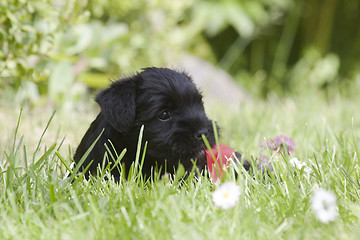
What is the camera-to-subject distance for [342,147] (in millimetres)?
2426

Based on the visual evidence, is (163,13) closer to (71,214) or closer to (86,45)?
(86,45)

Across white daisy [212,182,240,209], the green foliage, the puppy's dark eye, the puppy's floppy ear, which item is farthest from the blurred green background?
white daisy [212,182,240,209]

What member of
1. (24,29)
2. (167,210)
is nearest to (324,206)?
(167,210)

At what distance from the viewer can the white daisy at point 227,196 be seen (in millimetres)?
1594

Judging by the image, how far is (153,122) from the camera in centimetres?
233

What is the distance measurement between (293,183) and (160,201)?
0.61 metres

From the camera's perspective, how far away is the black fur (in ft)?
7.41

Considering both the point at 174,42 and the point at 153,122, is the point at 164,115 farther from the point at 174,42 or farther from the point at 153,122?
the point at 174,42

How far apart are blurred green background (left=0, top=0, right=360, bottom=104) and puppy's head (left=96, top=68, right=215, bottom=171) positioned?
0.95 m

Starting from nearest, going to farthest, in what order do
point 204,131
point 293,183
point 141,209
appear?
point 141,209 < point 293,183 < point 204,131

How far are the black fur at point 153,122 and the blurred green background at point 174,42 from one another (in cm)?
94

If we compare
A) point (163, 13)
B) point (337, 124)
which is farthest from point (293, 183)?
point (163, 13)

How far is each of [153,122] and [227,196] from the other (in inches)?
32.0

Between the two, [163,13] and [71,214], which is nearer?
[71,214]
